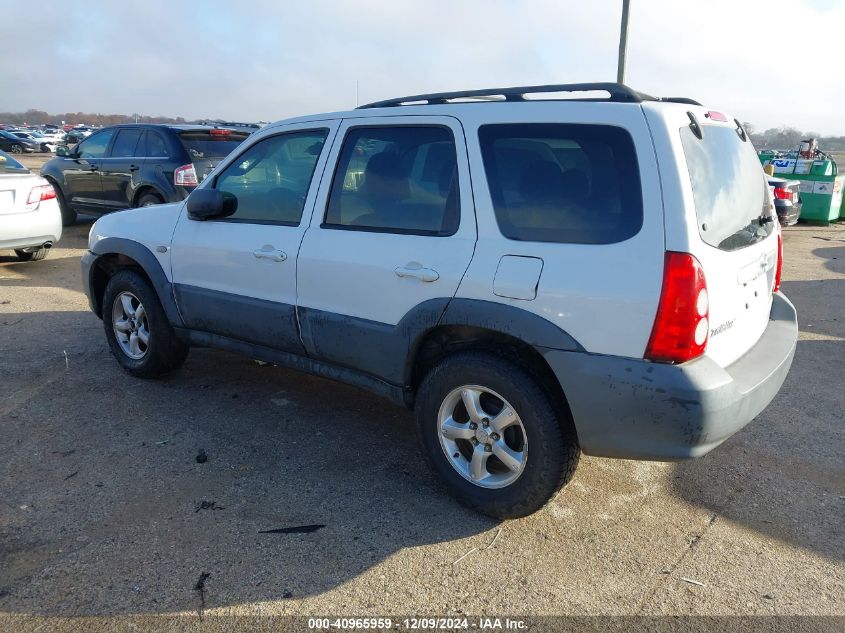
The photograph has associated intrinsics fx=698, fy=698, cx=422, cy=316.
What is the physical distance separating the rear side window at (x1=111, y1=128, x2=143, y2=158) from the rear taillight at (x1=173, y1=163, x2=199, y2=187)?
1132 mm

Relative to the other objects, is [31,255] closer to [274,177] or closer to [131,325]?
[131,325]

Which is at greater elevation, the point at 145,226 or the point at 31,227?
the point at 145,226

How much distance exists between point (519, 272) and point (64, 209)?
1081 cm

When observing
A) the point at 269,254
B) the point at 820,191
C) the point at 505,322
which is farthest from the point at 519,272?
the point at 820,191

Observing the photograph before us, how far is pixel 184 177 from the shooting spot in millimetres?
9055

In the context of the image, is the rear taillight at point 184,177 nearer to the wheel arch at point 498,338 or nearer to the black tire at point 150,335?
the black tire at point 150,335

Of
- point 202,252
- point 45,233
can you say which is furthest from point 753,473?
point 45,233

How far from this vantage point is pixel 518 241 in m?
3.01

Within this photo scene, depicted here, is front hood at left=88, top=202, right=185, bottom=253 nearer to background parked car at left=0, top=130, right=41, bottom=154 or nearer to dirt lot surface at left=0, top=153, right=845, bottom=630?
dirt lot surface at left=0, top=153, right=845, bottom=630

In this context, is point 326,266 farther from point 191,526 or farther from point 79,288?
point 79,288

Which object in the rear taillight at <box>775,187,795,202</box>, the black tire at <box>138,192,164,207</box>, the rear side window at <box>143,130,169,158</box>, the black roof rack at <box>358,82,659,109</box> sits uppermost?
the black roof rack at <box>358,82,659,109</box>

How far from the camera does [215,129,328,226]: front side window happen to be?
3.92 m

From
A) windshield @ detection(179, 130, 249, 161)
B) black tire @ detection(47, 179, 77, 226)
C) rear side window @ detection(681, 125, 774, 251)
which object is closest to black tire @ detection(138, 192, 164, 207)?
windshield @ detection(179, 130, 249, 161)

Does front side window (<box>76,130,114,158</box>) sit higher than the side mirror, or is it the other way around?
front side window (<box>76,130,114,158</box>)
